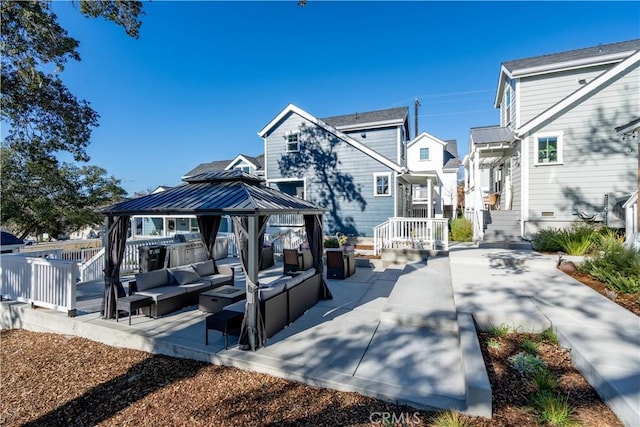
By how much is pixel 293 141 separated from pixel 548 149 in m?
11.7

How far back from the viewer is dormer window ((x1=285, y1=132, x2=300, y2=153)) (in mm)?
16109

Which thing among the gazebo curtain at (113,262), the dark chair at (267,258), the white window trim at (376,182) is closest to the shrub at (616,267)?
the white window trim at (376,182)

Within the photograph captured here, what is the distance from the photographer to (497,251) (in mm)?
9016

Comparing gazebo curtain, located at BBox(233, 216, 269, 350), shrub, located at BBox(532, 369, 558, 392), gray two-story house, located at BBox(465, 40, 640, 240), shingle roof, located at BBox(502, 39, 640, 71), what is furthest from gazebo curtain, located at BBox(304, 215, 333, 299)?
shingle roof, located at BBox(502, 39, 640, 71)

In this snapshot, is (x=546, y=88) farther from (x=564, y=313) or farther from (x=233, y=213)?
(x=233, y=213)

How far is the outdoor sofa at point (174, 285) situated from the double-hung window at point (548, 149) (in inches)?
449

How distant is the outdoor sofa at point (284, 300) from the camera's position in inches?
185

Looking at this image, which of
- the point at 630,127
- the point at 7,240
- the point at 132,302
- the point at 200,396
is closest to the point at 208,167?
the point at 7,240

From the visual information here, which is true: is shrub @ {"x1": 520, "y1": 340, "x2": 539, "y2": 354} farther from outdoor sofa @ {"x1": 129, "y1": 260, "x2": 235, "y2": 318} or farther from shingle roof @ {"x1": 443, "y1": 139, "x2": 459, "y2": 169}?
shingle roof @ {"x1": 443, "y1": 139, "x2": 459, "y2": 169}

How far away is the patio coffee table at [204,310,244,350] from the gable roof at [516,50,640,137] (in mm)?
11481

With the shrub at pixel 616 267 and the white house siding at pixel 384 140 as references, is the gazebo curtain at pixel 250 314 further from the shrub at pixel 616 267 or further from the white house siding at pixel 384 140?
the white house siding at pixel 384 140

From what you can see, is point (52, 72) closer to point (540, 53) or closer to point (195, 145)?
point (195, 145)

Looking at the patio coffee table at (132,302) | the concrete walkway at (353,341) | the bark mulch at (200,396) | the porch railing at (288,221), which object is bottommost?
the bark mulch at (200,396)

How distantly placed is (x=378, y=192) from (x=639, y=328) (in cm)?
1108
